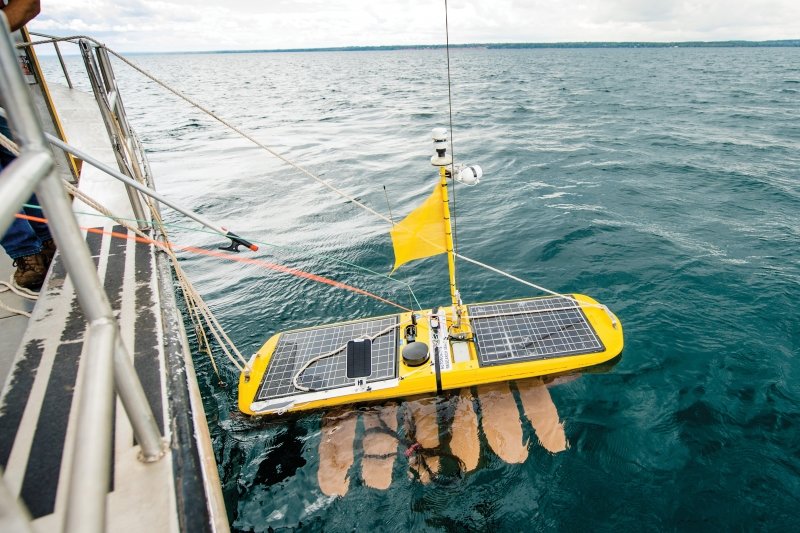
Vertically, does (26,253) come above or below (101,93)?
below

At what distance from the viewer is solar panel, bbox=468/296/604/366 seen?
611cm

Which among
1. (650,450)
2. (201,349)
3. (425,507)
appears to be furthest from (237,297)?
(650,450)

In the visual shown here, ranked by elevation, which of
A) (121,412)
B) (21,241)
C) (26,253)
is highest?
(21,241)

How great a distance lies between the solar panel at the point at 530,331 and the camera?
6.11 metres

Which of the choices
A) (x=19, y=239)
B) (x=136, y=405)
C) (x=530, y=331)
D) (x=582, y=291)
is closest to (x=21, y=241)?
(x=19, y=239)

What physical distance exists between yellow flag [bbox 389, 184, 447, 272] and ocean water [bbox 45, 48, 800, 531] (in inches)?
88.3

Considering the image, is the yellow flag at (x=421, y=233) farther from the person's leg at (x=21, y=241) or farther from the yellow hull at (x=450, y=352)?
the person's leg at (x=21, y=241)

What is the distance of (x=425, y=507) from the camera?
16.7 ft

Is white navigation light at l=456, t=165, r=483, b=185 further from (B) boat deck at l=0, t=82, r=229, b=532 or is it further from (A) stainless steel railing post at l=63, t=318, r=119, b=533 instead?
(A) stainless steel railing post at l=63, t=318, r=119, b=533

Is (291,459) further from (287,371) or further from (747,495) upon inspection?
(747,495)

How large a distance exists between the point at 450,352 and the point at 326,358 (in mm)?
1851

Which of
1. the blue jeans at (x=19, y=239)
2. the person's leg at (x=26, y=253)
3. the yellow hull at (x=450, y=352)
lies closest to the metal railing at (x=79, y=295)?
the yellow hull at (x=450, y=352)

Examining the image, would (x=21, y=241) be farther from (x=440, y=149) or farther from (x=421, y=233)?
(x=440, y=149)

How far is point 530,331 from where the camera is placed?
656 cm
